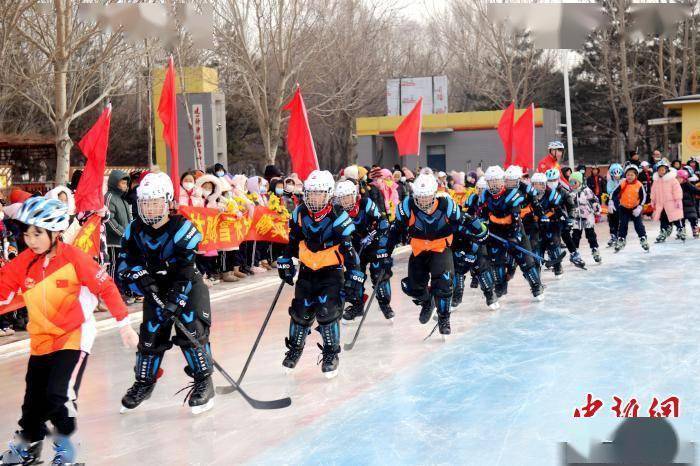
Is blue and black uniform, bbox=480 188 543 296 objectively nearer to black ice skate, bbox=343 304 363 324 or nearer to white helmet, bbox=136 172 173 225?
black ice skate, bbox=343 304 363 324

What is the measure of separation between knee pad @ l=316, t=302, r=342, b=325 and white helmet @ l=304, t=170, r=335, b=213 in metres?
0.79

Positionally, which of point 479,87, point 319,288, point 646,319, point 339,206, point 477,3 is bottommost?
point 646,319

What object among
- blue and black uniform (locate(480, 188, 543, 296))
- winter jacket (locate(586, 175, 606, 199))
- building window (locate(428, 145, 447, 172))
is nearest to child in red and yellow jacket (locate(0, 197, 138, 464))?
blue and black uniform (locate(480, 188, 543, 296))

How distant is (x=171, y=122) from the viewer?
9070 millimetres

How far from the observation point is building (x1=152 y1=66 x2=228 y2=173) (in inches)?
1200

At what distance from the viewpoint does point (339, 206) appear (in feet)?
27.6

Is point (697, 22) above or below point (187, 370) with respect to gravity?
above

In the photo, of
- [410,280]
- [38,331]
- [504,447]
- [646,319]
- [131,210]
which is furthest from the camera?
Answer: [131,210]

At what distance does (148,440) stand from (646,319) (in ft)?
20.1

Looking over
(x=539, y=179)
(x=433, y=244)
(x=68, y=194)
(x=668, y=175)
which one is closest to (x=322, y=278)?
(x=433, y=244)

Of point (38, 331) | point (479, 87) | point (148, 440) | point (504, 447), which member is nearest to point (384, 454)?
point (504, 447)

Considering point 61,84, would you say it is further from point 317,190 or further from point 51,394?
point 51,394

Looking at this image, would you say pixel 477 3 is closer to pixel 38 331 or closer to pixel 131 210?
pixel 131 210

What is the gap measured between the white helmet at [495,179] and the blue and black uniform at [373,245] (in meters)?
1.97
